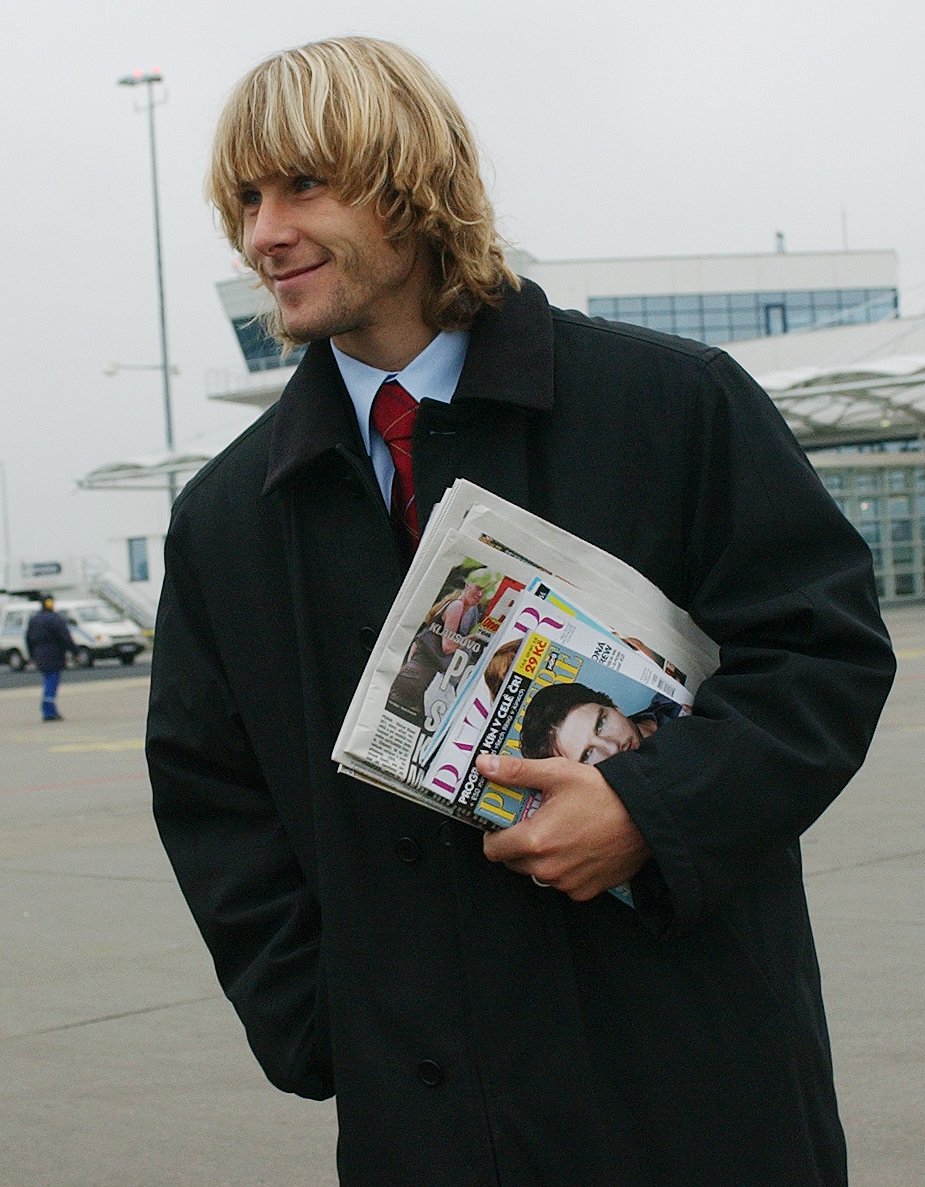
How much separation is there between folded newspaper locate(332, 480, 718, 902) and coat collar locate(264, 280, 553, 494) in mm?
179

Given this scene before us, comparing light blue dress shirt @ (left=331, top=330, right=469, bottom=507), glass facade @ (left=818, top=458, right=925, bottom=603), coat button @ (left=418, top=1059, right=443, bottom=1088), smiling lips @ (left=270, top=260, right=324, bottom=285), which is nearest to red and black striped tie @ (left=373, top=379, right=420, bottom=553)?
light blue dress shirt @ (left=331, top=330, right=469, bottom=507)

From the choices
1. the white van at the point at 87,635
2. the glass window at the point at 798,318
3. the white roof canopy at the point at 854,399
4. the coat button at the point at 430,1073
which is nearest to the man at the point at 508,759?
the coat button at the point at 430,1073

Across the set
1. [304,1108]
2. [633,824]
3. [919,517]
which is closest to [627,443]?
[633,824]

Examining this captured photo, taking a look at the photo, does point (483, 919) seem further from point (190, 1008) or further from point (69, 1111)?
point (190, 1008)

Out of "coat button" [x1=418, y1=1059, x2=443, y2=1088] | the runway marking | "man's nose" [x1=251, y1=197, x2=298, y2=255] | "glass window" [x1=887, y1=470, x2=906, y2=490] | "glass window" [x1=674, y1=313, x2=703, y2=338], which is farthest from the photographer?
"glass window" [x1=674, y1=313, x2=703, y2=338]

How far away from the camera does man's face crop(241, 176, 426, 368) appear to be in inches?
79.8

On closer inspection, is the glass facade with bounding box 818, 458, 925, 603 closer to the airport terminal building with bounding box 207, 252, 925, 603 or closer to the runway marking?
the airport terminal building with bounding box 207, 252, 925, 603

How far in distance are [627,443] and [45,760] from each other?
44.0 ft

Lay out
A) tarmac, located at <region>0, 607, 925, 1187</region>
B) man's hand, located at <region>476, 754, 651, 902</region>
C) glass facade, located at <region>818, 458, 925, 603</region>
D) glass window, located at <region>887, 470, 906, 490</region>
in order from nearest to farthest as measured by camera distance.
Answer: man's hand, located at <region>476, 754, 651, 902</region>, tarmac, located at <region>0, 607, 925, 1187</region>, glass facade, located at <region>818, 458, 925, 603</region>, glass window, located at <region>887, 470, 906, 490</region>

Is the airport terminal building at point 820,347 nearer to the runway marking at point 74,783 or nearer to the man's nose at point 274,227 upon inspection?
the man's nose at point 274,227

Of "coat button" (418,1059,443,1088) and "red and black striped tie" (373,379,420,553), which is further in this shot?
"red and black striped tie" (373,379,420,553)

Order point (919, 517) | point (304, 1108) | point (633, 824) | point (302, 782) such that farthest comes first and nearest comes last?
point (919, 517) → point (304, 1108) → point (302, 782) → point (633, 824)

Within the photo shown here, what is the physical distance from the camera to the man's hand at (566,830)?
1.78 m

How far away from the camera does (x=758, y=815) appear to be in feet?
6.01
